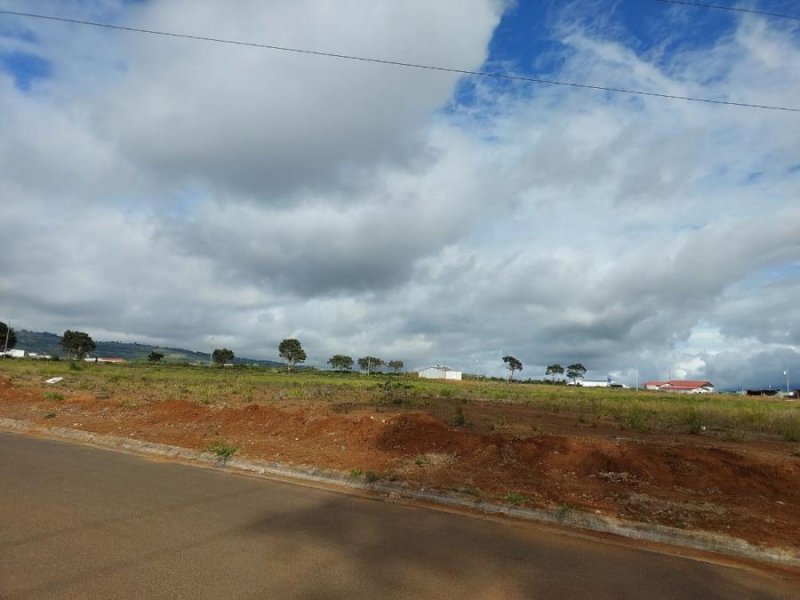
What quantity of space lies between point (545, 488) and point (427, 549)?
4135 millimetres

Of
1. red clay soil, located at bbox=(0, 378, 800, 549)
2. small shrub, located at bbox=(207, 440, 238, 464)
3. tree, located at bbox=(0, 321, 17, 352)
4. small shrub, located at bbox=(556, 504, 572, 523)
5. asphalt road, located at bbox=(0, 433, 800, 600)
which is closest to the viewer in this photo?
asphalt road, located at bbox=(0, 433, 800, 600)

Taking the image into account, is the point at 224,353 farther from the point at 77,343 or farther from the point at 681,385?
the point at 681,385

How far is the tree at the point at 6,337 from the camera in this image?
12569 cm

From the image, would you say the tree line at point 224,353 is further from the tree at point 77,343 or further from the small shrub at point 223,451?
the small shrub at point 223,451

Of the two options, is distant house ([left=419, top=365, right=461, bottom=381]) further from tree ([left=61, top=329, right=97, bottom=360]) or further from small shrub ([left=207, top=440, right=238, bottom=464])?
small shrub ([left=207, top=440, right=238, bottom=464])

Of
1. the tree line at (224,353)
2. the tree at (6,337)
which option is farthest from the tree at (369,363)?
the tree at (6,337)

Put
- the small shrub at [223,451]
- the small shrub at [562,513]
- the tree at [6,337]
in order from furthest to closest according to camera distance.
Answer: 1. the tree at [6,337]
2. the small shrub at [223,451]
3. the small shrub at [562,513]

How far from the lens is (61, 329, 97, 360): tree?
133 m

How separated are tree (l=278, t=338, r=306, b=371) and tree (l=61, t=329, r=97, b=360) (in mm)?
46256

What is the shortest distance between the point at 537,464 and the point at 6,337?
146m

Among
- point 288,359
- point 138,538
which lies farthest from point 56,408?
point 288,359

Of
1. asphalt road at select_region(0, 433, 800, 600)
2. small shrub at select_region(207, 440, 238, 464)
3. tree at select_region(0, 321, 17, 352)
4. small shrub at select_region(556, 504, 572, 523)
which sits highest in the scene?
tree at select_region(0, 321, 17, 352)

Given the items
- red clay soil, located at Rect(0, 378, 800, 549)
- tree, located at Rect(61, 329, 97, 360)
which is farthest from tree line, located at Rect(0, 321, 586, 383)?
red clay soil, located at Rect(0, 378, 800, 549)

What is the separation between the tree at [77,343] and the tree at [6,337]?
10334 mm
